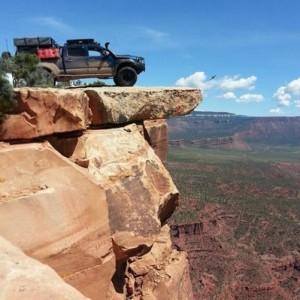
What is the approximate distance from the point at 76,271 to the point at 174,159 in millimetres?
169122

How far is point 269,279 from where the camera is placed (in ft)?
269

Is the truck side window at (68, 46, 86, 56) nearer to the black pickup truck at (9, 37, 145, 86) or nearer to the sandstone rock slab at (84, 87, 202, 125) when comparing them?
the black pickup truck at (9, 37, 145, 86)

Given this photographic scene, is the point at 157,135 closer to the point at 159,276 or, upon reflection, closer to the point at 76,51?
the point at 76,51

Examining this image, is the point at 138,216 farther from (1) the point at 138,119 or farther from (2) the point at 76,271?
(1) the point at 138,119

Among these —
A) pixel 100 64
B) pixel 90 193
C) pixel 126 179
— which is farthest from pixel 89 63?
pixel 90 193

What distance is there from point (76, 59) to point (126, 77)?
2.30 metres

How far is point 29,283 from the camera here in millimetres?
5883

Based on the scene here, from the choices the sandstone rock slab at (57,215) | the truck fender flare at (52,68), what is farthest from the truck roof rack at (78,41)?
the sandstone rock slab at (57,215)

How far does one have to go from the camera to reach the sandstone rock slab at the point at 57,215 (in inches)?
388

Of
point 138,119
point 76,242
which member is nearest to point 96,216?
point 76,242

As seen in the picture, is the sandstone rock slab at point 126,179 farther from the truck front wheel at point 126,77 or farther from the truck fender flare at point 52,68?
the truck fender flare at point 52,68

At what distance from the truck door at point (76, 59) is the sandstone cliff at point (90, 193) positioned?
4.13 m

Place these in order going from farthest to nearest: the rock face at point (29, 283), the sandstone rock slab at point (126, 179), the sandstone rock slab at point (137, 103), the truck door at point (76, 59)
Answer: the truck door at point (76, 59) < the sandstone rock slab at point (137, 103) < the sandstone rock slab at point (126, 179) < the rock face at point (29, 283)

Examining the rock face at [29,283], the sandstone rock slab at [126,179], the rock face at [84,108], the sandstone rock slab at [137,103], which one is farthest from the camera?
the sandstone rock slab at [137,103]
